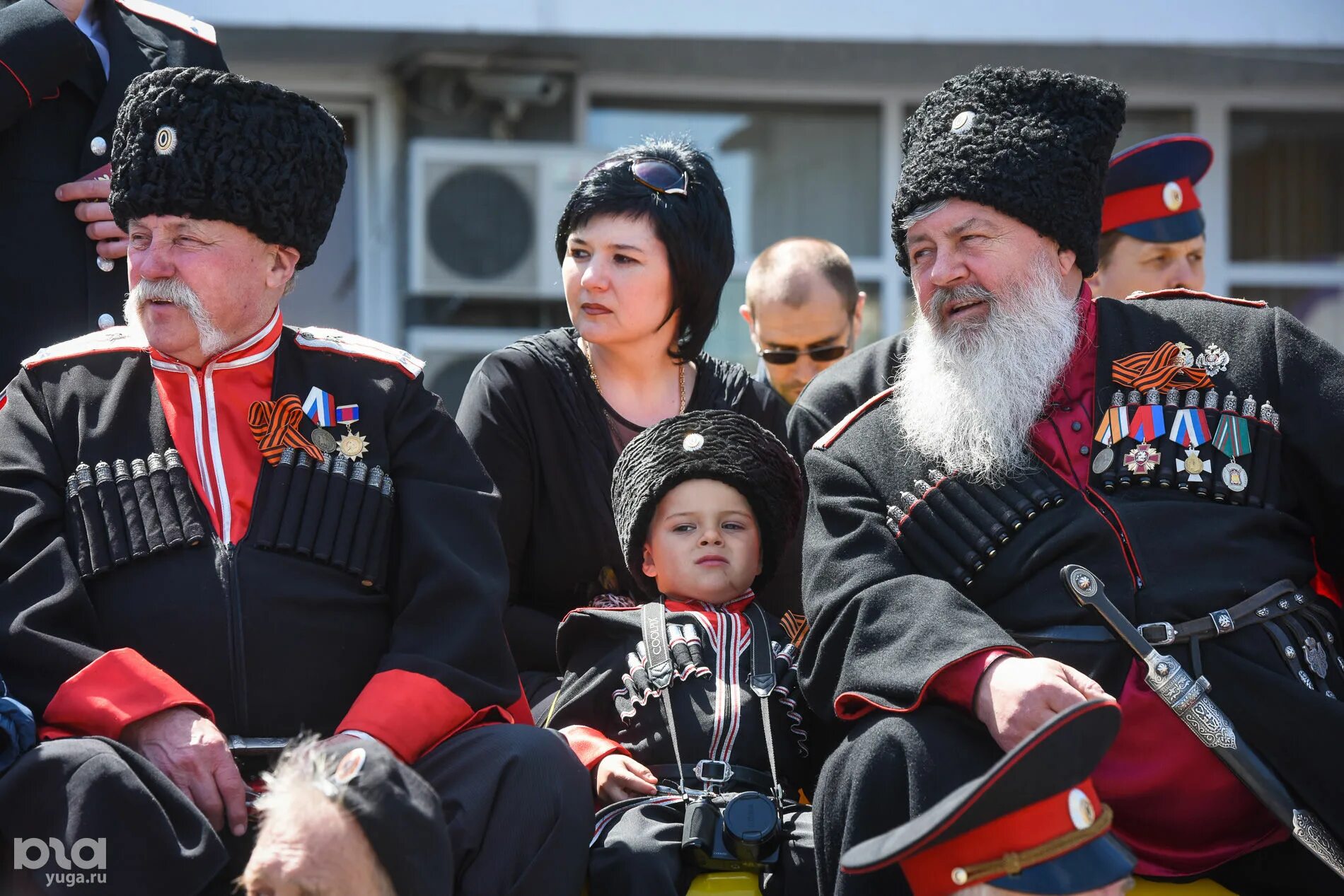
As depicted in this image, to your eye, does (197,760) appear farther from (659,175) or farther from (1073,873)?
(659,175)

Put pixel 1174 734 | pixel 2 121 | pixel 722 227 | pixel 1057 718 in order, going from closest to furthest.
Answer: pixel 1057 718 → pixel 1174 734 → pixel 2 121 → pixel 722 227

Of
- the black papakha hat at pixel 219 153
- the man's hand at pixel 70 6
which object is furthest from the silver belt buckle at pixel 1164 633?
the man's hand at pixel 70 6

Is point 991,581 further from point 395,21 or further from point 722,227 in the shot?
point 395,21

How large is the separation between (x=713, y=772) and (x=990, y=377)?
110 cm

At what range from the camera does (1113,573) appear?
3.22 meters

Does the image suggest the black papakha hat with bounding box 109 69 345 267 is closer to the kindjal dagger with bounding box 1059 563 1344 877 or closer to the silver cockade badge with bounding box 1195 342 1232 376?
the kindjal dagger with bounding box 1059 563 1344 877

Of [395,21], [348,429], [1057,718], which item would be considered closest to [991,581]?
[1057,718]

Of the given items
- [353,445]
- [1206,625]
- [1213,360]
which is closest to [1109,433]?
[1213,360]

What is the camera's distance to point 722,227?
4527 mm

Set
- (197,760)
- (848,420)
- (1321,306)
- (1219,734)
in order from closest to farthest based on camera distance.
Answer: (197,760) < (1219,734) < (848,420) < (1321,306)

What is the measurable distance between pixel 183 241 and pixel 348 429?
540 mm

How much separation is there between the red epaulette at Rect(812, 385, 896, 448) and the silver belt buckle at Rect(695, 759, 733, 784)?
30.7 inches

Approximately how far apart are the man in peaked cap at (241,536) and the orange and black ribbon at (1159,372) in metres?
1.46

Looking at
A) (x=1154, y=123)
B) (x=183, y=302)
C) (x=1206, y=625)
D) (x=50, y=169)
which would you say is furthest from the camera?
(x=1154, y=123)
